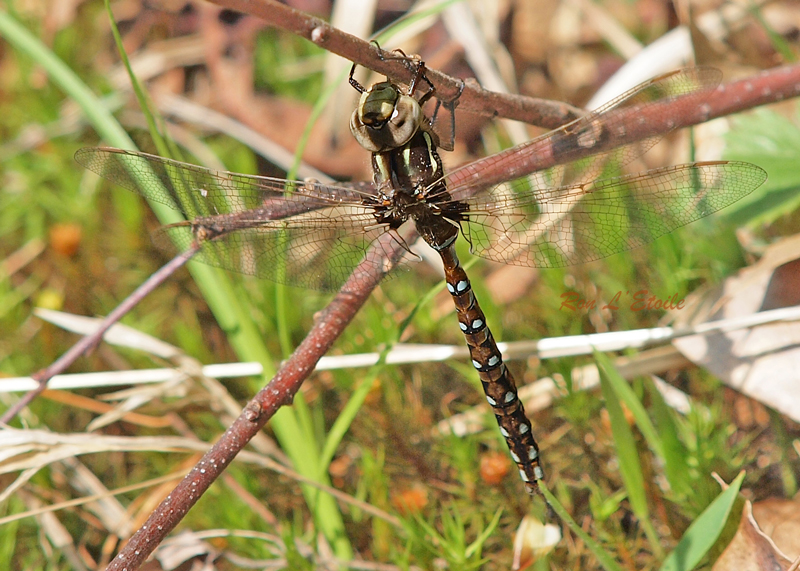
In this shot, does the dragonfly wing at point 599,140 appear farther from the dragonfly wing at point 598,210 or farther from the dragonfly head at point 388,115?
the dragonfly head at point 388,115

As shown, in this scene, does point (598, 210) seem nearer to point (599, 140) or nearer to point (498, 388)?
point (599, 140)

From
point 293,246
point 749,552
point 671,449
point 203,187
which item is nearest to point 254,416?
point 293,246

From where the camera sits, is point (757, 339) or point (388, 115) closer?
point (388, 115)

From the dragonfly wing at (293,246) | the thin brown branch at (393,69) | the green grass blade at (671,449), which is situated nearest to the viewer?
the thin brown branch at (393,69)

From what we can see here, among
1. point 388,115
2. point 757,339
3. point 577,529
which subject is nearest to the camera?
point 577,529

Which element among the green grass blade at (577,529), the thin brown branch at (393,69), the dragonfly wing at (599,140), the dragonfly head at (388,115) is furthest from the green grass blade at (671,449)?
the dragonfly head at (388,115)

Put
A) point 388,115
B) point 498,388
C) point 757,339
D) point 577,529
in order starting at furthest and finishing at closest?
point 757,339 < point 498,388 < point 388,115 < point 577,529

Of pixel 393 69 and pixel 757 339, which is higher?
pixel 393 69
